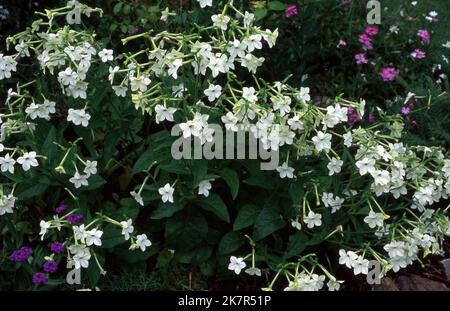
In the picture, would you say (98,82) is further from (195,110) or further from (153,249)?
(153,249)

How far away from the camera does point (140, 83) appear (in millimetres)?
2670

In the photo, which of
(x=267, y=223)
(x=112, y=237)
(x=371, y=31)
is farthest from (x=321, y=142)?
(x=371, y=31)

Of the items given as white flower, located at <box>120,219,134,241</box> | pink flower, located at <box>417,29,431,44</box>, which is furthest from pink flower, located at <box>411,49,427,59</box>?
white flower, located at <box>120,219,134,241</box>

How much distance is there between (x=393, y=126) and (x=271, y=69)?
0.98m

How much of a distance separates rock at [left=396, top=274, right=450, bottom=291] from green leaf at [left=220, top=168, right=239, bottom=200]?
1008 mm

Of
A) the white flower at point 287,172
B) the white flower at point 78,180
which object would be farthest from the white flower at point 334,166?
the white flower at point 78,180

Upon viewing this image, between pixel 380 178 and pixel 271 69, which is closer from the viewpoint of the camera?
pixel 380 178

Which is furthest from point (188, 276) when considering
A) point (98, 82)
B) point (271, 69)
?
point (271, 69)

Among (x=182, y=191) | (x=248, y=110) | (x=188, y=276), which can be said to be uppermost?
(x=248, y=110)

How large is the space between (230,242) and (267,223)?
21 cm

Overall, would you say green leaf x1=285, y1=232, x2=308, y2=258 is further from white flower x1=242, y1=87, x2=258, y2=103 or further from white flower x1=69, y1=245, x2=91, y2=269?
white flower x1=69, y1=245, x2=91, y2=269

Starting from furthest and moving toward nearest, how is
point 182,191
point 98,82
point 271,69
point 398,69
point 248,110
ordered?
point 398,69
point 271,69
point 98,82
point 182,191
point 248,110

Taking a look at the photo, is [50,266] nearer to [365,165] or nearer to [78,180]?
[78,180]

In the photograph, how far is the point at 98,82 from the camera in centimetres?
298
